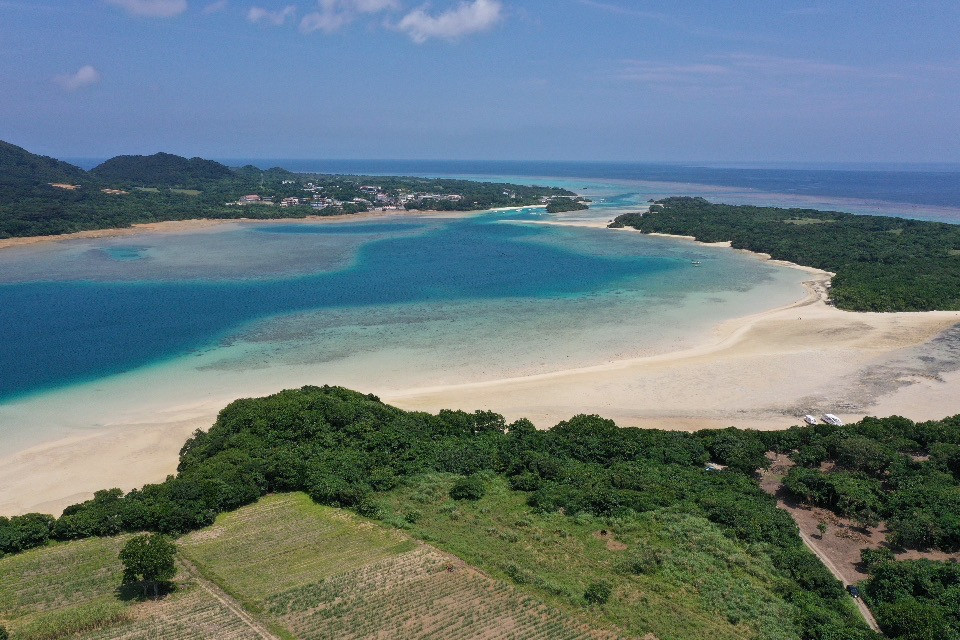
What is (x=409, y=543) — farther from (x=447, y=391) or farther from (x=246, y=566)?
(x=447, y=391)

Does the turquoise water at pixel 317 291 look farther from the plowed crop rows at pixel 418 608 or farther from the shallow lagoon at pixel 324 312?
the plowed crop rows at pixel 418 608

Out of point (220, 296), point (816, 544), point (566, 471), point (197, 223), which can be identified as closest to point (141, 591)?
point (566, 471)

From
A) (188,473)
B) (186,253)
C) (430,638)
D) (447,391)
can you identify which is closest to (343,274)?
(186,253)

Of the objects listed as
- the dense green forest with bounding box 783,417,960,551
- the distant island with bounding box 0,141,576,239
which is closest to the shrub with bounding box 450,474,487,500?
the dense green forest with bounding box 783,417,960,551

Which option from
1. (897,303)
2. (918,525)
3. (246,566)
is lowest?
(246,566)

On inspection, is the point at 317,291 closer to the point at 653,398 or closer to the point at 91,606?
the point at 653,398

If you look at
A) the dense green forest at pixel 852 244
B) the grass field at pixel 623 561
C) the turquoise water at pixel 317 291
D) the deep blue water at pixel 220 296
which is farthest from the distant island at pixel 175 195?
the grass field at pixel 623 561
